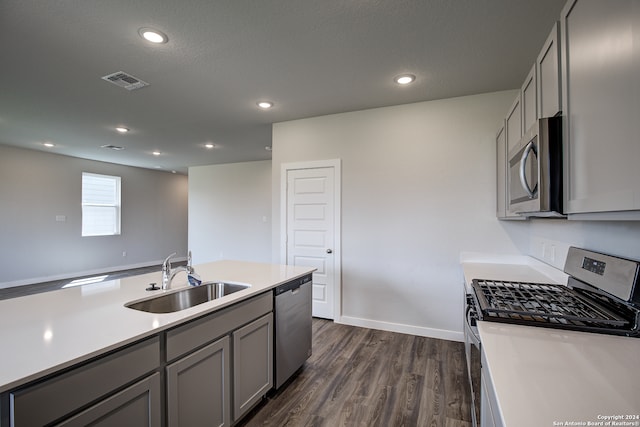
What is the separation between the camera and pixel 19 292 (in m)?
5.15

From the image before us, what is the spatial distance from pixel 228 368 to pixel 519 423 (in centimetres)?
150

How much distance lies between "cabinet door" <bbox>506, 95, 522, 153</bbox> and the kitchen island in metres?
1.96

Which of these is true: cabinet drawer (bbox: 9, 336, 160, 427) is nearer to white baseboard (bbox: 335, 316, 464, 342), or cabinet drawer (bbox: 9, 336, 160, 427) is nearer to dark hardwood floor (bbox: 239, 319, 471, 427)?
dark hardwood floor (bbox: 239, 319, 471, 427)

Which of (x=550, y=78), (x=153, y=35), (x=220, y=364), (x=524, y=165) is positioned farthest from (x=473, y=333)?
(x=153, y=35)

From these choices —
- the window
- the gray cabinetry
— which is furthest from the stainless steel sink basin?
the window

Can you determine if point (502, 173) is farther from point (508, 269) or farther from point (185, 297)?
point (185, 297)

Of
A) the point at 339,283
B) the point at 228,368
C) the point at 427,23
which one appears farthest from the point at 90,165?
the point at 427,23

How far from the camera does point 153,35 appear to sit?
2.09 meters

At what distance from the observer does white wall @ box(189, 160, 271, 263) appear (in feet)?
21.9

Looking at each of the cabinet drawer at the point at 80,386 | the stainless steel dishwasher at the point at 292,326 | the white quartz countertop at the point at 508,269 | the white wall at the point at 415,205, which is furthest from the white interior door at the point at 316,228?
the cabinet drawer at the point at 80,386

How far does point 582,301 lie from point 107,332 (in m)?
2.12

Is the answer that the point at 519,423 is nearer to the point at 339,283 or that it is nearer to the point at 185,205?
the point at 339,283

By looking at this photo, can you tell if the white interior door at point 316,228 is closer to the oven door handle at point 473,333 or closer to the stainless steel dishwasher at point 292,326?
the stainless steel dishwasher at point 292,326

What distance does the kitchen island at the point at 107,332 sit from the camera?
3.14ft
